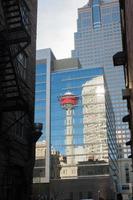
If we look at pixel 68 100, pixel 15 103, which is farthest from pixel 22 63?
pixel 68 100

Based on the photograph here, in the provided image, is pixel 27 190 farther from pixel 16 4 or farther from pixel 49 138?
pixel 49 138

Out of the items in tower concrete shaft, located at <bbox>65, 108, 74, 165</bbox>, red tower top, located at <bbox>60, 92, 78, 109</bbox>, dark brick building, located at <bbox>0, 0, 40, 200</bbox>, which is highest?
red tower top, located at <bbox>60, 92, 78, 109</bbox>

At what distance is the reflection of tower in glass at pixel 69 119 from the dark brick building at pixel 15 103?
115 m

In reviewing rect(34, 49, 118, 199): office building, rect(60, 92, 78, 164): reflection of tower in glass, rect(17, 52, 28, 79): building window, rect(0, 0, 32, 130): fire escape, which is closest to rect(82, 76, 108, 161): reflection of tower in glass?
rect(34, 49, 118, 199): office building

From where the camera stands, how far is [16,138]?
1931 cm

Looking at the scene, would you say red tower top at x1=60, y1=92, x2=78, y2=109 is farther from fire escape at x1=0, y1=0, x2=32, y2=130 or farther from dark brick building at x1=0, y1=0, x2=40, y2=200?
fire escape at x1=0, y1=0, x2=32, y2=130

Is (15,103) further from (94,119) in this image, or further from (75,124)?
(75,124)

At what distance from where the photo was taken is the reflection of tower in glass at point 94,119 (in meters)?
132

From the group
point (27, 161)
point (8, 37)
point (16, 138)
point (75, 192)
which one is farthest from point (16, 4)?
point (75, 192)

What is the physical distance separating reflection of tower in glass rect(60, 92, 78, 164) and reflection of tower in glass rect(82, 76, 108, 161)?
15.1 feet

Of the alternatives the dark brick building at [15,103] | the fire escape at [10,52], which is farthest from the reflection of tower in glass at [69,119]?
the fire escape at [10,52]

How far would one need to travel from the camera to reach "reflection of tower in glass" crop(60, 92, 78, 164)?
136m

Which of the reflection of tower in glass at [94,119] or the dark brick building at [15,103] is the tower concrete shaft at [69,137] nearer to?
the reflection of tower in glass at [94,119]

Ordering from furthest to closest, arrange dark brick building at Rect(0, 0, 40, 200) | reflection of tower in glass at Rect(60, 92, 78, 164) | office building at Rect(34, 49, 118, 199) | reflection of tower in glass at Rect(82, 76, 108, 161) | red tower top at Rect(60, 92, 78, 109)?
red tower top at Rect(60, 92, 78, 109), reflection of tower in glass at Rect(60, 92, 78, 164), reflection of tower in glass at Rect(82, 76, 108, 161), office building at Rect(34, 49, 118, 199), dark brick building at Rect(0, 0, 40, 200)
